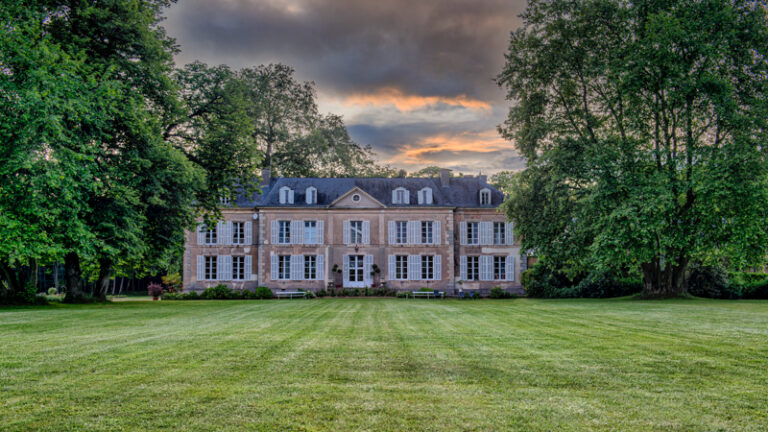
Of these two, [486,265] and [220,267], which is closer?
[220,267]

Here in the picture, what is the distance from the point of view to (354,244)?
103 ft

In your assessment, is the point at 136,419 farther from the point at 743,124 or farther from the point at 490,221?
the point at 490,221

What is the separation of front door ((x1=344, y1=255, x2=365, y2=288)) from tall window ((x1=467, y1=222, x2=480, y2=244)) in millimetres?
7009

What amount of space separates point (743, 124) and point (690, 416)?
1817cm

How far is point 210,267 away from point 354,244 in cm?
906

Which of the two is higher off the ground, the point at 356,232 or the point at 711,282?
the point at 356,232

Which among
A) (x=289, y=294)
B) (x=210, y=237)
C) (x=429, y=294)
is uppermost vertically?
(x=210, y=237)

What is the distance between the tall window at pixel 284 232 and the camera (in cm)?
3139

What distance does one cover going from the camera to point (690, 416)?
12.3 feet

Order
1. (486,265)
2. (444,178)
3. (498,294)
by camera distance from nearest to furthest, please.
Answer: (498,294) < (486,265) < (444,178)

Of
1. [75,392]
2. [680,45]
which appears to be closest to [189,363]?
[75,392]

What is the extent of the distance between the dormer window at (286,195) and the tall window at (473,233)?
1132 centimetres

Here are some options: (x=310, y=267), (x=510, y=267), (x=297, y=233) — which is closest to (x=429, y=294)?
(x=510, y=267)

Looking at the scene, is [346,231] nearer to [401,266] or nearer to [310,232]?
[310,232]
